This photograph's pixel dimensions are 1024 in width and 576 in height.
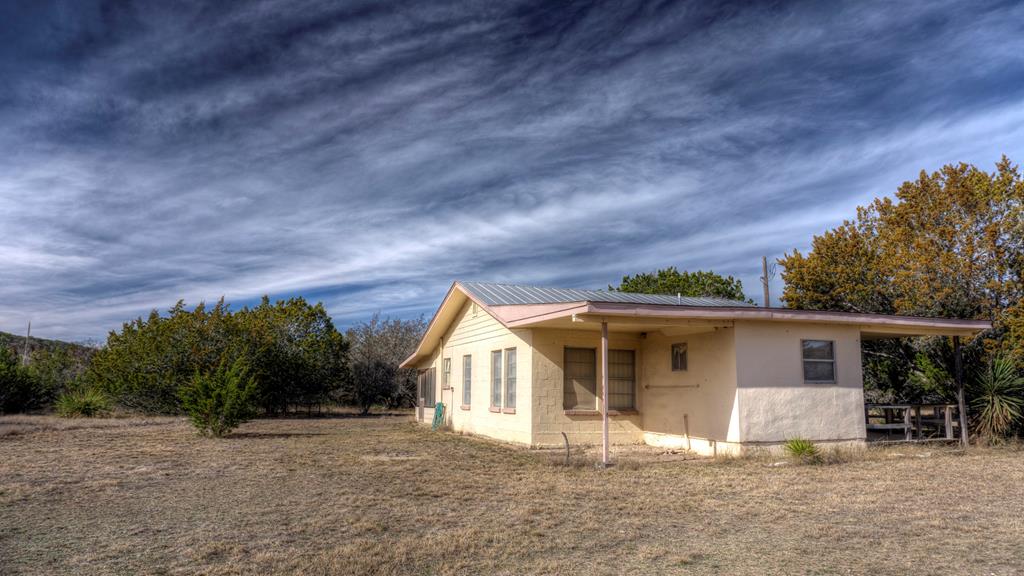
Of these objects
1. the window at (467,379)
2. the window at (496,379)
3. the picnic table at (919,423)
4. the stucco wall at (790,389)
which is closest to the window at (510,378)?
the window at (496,379)

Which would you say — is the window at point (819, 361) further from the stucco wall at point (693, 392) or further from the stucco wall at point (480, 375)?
the stucco wall at point (480, 375)

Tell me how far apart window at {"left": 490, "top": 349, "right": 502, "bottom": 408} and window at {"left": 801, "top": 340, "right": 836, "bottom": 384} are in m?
6.59

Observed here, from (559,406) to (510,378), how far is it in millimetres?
1570

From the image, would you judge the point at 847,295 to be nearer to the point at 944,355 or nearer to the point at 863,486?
the point at 944,355

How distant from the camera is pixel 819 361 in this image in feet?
41.9

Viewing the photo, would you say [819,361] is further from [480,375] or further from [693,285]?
[693,285]

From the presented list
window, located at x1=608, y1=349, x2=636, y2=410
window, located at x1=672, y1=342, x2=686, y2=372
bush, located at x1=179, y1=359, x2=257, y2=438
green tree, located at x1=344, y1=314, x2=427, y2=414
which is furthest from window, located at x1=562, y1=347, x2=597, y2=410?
green tree, located at x1=344, y1=314, x2=427, y2=414

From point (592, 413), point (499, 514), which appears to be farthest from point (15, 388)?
point (499, 514)

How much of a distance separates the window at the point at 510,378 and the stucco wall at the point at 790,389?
16.4 ft

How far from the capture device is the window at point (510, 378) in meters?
14.9

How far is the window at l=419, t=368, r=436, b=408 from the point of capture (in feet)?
70.5

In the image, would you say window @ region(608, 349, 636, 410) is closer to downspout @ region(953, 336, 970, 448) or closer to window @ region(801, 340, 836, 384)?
window @ region(801, 340, 836, 384)

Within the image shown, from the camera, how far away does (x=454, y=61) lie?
12.3 meters

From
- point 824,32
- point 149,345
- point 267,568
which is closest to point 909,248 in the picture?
point 824,32
